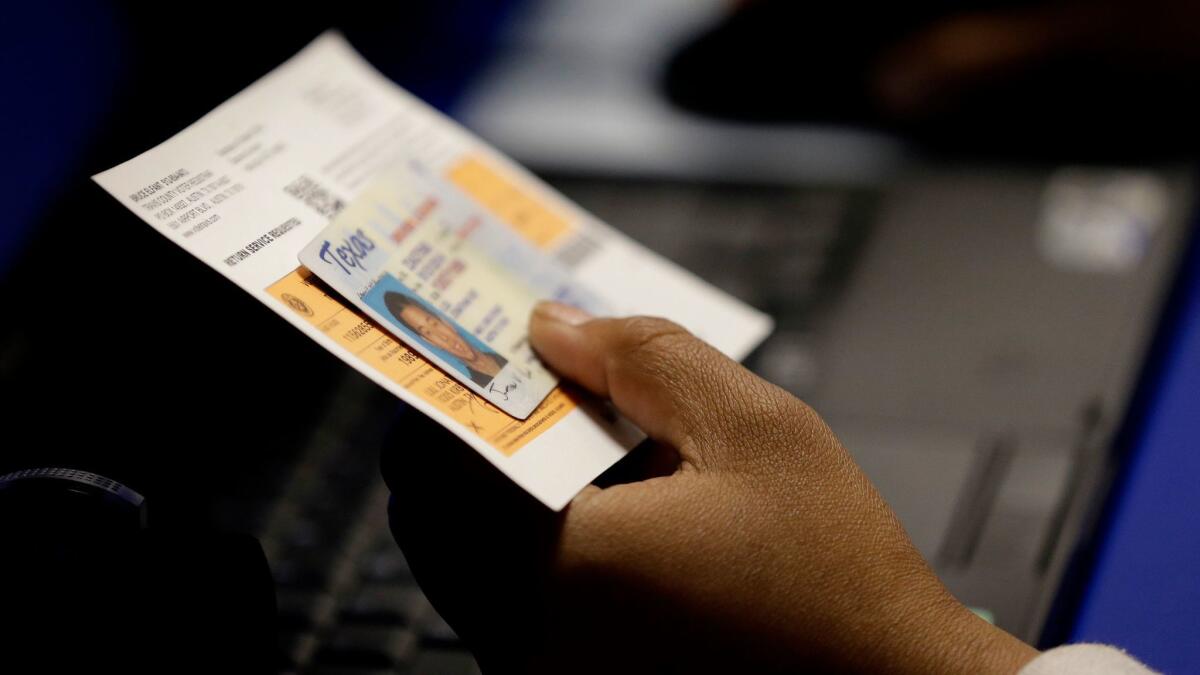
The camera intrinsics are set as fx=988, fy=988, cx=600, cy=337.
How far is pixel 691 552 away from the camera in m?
0.50

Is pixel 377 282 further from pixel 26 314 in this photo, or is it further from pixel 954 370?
pixel 954 370

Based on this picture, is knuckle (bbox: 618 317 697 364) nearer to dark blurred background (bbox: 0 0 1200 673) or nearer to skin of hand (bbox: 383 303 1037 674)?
skin of hand (bbox: 383 303 1037 674)

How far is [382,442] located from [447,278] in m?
0.14

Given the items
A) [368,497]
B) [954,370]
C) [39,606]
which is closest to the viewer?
[39,606]

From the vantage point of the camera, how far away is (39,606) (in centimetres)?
48

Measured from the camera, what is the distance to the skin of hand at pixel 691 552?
50 cm

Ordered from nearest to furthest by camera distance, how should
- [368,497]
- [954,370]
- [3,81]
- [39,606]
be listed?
1. [39,606]
2. [3,81]
3. [368,497]
4. [954,370]

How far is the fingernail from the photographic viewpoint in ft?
1.98

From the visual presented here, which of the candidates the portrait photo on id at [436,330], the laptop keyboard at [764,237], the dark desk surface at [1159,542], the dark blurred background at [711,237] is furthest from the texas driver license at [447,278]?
the dark desk surface at [1159,542]

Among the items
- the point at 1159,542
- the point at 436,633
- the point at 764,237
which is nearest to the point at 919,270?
the point at 764,237

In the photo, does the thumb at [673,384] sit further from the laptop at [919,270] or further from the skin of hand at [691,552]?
the laptop at [919,270]

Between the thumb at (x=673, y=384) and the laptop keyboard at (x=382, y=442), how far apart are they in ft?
0.64

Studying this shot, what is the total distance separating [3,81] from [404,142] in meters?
0.24

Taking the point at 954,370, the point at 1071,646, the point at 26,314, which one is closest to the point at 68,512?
the point at 26,314
